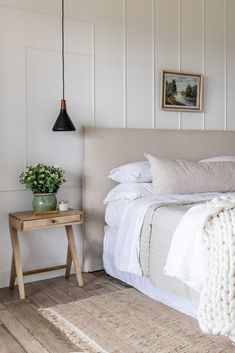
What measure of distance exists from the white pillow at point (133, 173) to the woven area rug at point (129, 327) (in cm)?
96

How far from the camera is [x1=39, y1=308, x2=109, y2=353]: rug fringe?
7.21 ft

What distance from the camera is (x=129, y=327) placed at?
7.98 feet

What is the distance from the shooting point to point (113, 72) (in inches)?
146

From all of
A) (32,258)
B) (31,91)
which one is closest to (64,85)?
(31,91)

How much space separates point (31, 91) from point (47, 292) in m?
1.62

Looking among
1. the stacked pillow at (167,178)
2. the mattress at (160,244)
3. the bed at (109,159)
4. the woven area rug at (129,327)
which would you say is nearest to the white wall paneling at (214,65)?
the bed at (109,159)

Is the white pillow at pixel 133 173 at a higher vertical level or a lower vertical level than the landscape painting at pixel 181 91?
lower

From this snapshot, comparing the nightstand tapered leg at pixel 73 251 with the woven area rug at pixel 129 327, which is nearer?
the woven area rug at pixel 129 327

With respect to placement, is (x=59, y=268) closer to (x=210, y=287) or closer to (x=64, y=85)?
(x=64, y=85)

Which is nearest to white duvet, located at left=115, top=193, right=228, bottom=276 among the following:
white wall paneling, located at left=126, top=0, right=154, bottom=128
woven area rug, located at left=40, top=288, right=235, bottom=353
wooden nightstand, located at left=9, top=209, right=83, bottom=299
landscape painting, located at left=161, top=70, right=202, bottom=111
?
woven area rug, located at left=40, top=288, right=235, bottom=353

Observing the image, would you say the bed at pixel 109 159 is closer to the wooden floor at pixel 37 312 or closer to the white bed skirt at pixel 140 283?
the white bed skirt at pixel 140 283

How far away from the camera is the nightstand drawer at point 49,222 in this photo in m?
2.94

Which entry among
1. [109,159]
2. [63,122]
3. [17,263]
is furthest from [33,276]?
[63,122]

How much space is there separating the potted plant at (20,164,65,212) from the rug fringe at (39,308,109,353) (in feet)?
2.60
